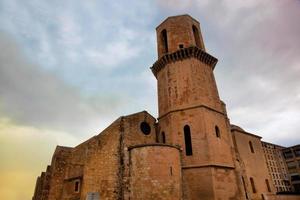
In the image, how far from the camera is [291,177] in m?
32.2

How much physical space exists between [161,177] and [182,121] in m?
4.69

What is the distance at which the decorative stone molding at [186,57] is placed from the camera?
1870 cm

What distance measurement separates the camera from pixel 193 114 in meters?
16.7

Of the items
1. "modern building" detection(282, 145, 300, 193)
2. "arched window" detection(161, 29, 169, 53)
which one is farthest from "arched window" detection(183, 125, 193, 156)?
"modern building" detection(282, 145, 300, 193)

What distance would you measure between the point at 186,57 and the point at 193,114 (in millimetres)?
5043

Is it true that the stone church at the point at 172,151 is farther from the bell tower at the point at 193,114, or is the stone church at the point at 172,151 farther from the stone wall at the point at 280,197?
the stone wall at the point at 280,197

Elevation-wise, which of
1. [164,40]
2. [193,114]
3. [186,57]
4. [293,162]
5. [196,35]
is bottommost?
[293,162]

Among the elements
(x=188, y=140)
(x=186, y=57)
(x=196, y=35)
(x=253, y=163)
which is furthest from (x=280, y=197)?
(x=196, y=35)

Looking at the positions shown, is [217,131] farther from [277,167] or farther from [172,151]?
[277,167]

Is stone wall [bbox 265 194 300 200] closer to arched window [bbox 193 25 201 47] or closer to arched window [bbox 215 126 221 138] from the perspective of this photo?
arched window [bbox 215 126 221 138]

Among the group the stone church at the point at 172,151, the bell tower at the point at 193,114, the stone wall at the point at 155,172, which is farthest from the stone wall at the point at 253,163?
the stone wall at the point at 155,172

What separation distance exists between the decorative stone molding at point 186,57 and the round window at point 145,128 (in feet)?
16.7

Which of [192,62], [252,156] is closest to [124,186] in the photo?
[192,62]

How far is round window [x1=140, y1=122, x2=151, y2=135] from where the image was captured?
60.1ft
